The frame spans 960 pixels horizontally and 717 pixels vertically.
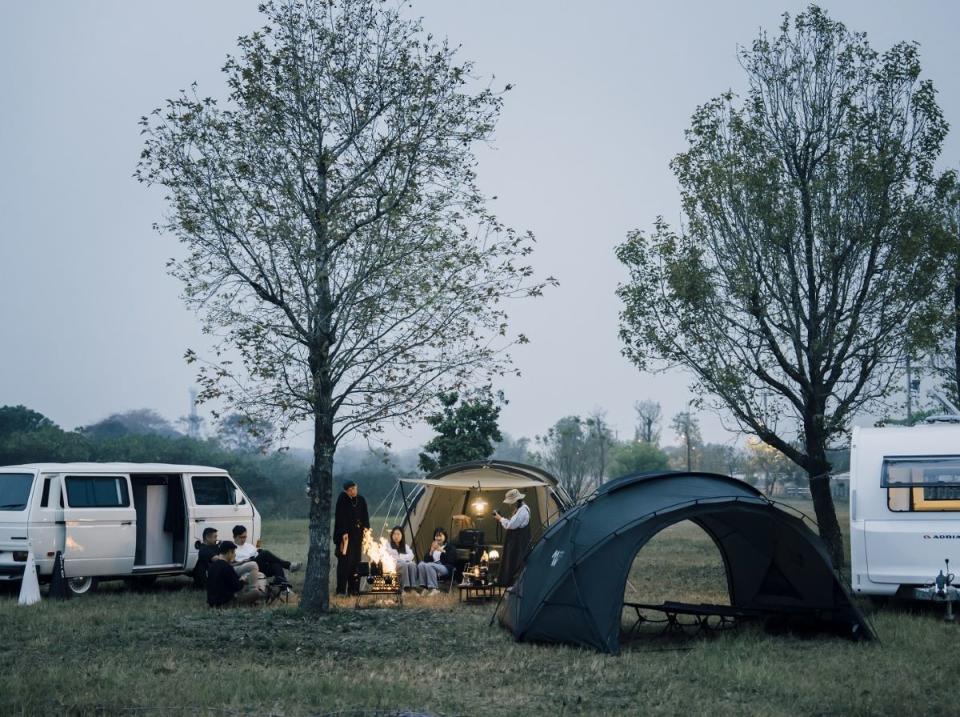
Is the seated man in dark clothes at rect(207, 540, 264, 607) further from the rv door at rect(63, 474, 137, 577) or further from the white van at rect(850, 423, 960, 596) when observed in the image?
the white van at rect(850, 423, 960, 596)

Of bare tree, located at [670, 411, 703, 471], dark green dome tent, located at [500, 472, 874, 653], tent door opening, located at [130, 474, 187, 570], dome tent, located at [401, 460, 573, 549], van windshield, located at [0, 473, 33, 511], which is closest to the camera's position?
dark green dome tent, located at [500, 472, 874, 653]

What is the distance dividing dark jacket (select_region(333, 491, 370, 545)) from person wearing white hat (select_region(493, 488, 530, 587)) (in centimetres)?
222

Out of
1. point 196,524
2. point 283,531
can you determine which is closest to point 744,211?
point 196,524

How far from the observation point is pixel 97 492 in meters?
16.2

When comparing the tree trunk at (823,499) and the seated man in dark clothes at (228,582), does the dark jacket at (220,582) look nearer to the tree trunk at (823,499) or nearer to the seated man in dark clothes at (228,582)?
the seated man in dark clothes at (228,582)

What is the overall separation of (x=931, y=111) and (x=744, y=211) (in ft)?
11.9

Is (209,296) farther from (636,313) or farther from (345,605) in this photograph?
(636,313)

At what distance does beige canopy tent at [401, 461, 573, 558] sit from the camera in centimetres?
1877

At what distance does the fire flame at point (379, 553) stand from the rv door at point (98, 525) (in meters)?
3.48

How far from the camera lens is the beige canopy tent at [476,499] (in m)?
18.8

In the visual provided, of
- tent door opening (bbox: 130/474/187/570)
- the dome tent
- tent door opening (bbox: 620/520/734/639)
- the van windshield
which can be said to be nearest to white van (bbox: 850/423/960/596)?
tent door opening (bbox: 620/520/734/639)

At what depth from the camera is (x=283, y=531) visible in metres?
35.4

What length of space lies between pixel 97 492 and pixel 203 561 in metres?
1.88

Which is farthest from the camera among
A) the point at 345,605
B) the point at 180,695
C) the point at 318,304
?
the point at 345,605
